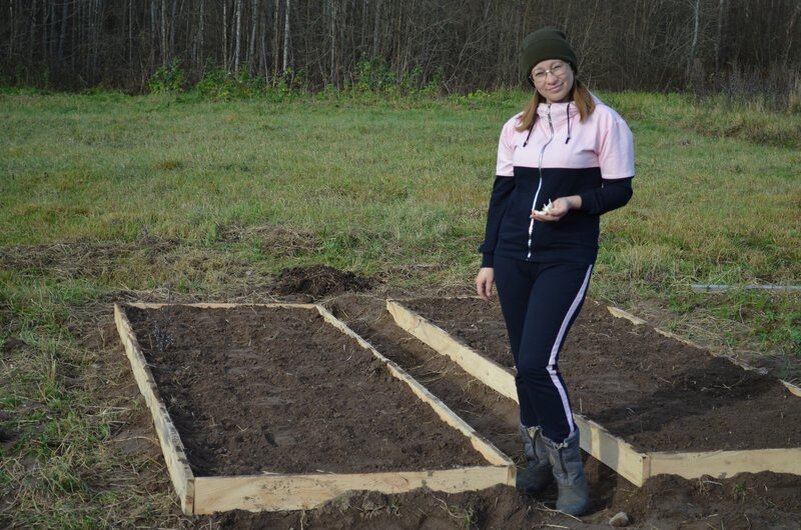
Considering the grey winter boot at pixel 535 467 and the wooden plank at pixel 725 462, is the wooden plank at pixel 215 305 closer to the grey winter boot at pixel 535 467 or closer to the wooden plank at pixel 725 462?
the grey winter boot at pixel 535 467

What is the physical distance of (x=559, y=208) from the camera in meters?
3.77

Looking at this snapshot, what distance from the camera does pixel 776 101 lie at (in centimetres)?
1956

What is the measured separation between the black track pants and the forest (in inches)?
783

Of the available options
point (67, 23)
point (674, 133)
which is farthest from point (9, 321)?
point (67, 23)

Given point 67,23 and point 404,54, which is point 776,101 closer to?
point 404,54

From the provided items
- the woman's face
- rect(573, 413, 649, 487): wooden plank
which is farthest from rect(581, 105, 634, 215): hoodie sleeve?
rect(573, 413, 649, 487): wooden plank

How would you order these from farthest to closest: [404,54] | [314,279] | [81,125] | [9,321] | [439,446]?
[404,54], [81,125], [314,279], [9,321], [439,446]

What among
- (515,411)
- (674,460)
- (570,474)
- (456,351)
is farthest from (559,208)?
(456,351)

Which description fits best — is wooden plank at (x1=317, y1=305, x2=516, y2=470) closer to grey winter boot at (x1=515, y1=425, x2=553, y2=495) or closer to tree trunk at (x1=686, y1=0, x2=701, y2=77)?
grey winter boot at (x1=515, y1=425, x2=553, y2=495)

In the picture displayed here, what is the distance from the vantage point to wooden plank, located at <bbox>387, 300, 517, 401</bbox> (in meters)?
5.57

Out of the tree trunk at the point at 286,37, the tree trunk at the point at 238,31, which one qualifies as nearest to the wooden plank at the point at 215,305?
the tree trunk at the point at 286,37

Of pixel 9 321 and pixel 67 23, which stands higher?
pixel 67 23

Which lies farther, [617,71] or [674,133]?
[617,71]

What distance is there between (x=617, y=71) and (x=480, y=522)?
25.0 m
